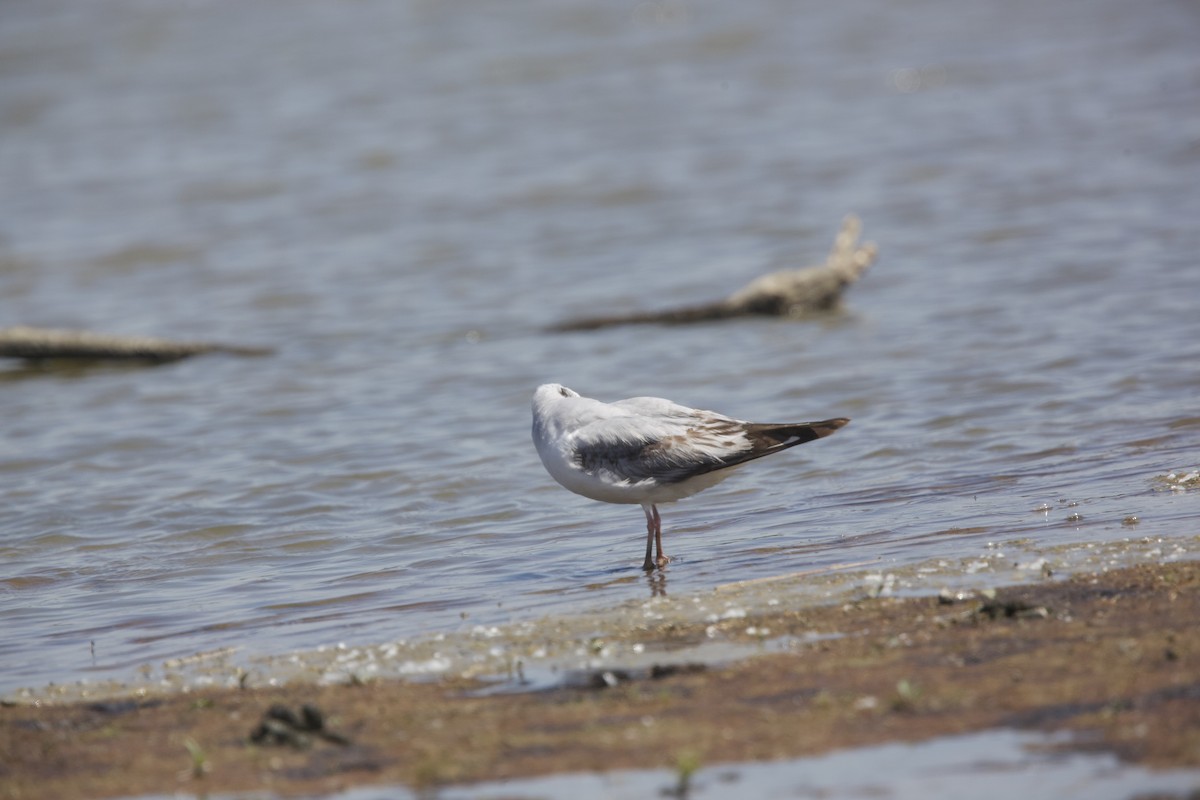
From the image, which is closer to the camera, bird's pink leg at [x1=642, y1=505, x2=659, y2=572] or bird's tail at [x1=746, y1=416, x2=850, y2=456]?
bird's tail at [x1=746, y1=416, x2=850, y2=456]

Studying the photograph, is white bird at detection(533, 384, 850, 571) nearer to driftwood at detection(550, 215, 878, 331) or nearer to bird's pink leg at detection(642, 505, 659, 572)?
bird's pink leg at detection(642, 505, 659, 572)

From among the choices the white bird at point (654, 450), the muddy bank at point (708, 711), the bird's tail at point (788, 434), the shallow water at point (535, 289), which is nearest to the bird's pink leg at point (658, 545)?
the white bird at point (654, 450)

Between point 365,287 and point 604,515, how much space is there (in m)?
8.05

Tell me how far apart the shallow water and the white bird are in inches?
17.3

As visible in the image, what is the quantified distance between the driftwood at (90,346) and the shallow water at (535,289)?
176mm

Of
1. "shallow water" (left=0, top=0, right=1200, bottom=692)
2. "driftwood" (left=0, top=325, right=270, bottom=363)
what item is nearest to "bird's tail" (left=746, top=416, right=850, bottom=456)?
"shallow water" (left=0, top=0, right=1200, bottom=692)

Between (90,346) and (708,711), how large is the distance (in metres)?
9.69

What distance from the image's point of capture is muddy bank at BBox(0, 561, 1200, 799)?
14.1 ft

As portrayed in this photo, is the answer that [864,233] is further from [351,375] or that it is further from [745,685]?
[745,685]

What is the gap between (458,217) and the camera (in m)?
18.4

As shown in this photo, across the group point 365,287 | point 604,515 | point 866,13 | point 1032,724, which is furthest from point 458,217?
point 1032,724

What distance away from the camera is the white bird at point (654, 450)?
6.82 meters

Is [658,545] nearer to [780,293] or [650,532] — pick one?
[650,532]

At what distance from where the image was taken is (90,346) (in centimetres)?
1291
